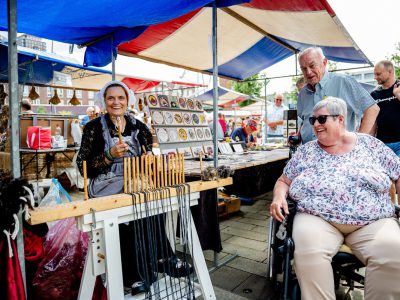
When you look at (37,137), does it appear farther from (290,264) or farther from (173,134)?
(290,264)

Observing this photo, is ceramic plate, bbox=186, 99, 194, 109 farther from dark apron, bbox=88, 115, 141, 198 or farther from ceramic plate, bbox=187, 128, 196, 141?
dark apron, bbox=88, 115, 141, 198

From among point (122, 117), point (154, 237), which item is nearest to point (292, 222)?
point (154, 237)

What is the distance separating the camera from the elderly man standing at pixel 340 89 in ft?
7.84

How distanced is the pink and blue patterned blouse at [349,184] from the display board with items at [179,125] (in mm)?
1868

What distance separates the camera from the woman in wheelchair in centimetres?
152

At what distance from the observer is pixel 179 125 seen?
3.69 m

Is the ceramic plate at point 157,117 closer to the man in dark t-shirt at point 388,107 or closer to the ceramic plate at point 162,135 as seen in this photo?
the ceramic plate at point 162,135

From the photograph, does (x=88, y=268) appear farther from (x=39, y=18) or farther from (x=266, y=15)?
(x=266, y=15)

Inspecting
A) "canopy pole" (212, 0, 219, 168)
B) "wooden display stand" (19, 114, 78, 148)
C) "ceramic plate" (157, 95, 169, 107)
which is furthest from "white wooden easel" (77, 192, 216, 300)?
"wooden display stand" (19, 114, 78, 148)

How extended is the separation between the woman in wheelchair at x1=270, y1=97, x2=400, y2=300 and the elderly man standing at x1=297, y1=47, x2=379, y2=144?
22.9 inches

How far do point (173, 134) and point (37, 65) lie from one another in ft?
14.3

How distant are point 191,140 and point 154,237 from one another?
2.16 metres

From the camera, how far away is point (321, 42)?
430 centimetres

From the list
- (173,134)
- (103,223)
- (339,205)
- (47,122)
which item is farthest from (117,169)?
(47,122)
